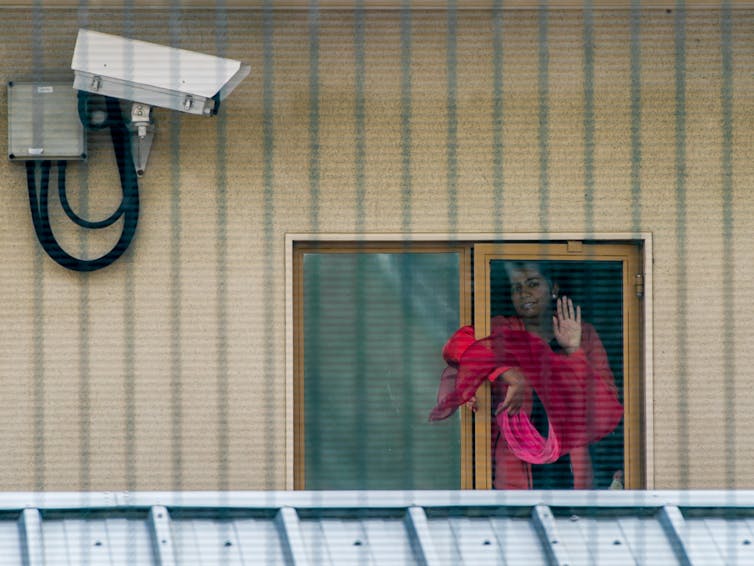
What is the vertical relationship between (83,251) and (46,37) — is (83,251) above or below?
below

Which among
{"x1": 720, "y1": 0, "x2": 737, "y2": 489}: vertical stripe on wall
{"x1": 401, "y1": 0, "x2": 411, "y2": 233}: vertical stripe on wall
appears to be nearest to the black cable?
{"x1": 401, "y1": 0, "x2": 411, "y2": 233}: vertical stripe on wall

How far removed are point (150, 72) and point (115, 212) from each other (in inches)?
14.1

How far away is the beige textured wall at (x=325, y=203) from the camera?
10.7 feet

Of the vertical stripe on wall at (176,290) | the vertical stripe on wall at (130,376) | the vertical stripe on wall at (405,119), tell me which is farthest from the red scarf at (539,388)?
the vertical stripe on wall at (130,376)

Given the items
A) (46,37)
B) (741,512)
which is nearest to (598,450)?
(741,512)

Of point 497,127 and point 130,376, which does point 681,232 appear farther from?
point 130,376

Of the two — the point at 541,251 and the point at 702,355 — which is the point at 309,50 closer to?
the point at 541,251

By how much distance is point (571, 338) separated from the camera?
3.37 meters

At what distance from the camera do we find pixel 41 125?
322cm

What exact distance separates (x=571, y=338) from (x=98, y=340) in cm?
118

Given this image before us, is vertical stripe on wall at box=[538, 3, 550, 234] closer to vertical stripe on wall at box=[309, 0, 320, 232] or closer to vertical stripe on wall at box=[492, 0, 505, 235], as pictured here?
vertical stripe on wall at box=[492, 0, 505, 235]

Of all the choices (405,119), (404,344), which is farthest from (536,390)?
(405,119)

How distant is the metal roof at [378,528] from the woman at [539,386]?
1439 millimetres

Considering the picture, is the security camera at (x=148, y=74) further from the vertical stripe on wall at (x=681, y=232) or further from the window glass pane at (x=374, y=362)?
the vertical stripe on wall at (x=681, y=232)
